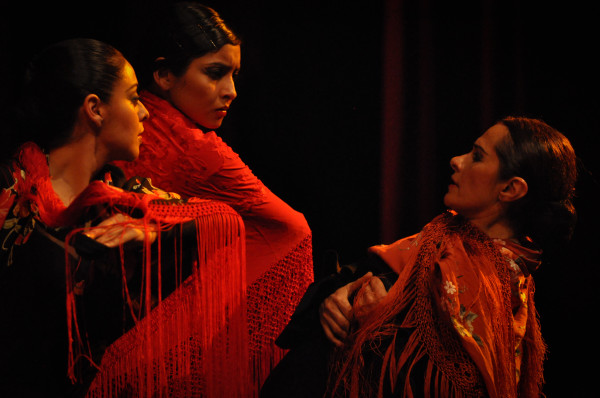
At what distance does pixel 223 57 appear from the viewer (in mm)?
1320

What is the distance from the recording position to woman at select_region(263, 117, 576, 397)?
43.0 inches

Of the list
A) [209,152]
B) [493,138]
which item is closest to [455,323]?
[493,138]

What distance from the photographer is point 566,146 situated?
1.21m

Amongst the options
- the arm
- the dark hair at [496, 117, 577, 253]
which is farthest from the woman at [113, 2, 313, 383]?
the dark hair at [496, 117, 577, 253]

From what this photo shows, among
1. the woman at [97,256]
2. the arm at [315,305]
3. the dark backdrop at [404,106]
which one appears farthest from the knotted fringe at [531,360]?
the woman at [97,256]

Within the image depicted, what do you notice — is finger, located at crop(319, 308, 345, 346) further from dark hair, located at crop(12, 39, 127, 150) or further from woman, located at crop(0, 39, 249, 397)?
dark hair, located at crop(12, 39, 127, 150)

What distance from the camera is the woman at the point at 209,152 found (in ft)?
4.19

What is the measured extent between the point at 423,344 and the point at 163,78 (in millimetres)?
833

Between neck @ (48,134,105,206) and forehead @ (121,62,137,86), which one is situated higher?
forehead @ (121,62,137,86)

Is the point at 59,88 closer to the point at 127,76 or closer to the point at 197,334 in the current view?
the point at 127,76

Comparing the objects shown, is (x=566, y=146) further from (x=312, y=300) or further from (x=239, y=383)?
(x=239, y=383)

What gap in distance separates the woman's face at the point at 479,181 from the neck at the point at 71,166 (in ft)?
2.48

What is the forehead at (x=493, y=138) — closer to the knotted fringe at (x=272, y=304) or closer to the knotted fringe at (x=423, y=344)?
the knotted fringe at (x=423, y=344)

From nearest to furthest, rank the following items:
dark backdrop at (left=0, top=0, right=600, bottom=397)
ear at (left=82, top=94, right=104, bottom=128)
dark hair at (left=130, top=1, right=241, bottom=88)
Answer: ear at (left=82, top=94, right=104, bottom=128) → dark hair at (left=130, top=1, right=241, bottom=88) → dark backdrop at (left=0, top=0, right=600, bottom=397)
